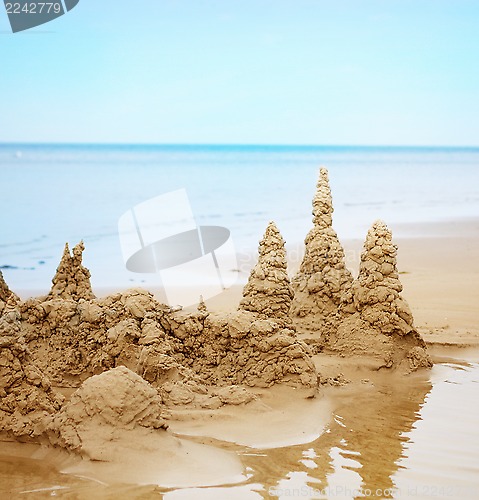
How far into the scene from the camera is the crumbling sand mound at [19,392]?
198 inches

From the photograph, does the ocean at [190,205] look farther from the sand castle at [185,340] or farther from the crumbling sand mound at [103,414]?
the crumbling sand mound at [103,414]

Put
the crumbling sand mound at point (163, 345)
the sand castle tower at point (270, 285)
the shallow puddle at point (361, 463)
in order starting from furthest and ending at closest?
the sand castle tower at point (270, 285), the crumbling sand mound at point (163, 345), the shallow puddle at point (361, 463)

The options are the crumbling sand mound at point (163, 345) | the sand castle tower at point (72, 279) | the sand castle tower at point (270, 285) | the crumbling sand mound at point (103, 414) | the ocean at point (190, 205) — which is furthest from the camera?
the ocean at point (190, 205)

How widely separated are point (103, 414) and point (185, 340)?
1587 mm

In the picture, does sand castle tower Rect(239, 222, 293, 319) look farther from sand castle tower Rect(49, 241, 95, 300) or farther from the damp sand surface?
sand castle tower Rect(49, 241, 95, 300)

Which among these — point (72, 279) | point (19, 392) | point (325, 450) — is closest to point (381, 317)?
point (325, 450)

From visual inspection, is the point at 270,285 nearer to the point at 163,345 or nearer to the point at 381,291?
the point at 381,291

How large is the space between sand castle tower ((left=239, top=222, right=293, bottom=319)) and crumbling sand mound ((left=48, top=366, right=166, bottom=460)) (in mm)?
1987

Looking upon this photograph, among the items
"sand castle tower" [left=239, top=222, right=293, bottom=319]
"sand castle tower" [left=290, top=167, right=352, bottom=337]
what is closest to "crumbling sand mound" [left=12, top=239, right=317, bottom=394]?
"sand castle tower" [left=239, top=222, right=293, bottom=319]

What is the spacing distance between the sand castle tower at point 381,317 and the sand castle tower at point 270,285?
2.13 ft

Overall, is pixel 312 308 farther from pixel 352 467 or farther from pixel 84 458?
pixel 84 458

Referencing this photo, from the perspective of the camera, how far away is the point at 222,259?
16.0 m

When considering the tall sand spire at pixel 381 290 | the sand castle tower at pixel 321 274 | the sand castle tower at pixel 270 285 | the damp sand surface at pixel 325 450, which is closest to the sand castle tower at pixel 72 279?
the sand castle tower at pixel 270 285

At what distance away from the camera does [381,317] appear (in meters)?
7.16
